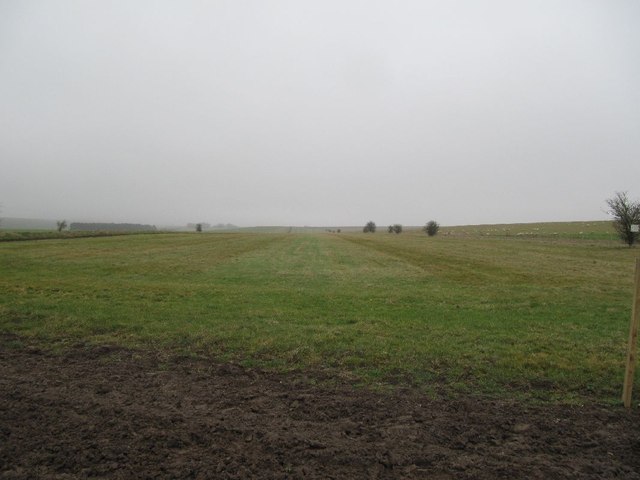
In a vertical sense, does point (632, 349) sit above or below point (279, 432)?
above

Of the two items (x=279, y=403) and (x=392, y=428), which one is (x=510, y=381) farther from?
(x=279, y=403)

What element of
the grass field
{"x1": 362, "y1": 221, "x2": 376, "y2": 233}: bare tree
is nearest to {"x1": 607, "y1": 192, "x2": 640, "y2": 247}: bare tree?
the grass field

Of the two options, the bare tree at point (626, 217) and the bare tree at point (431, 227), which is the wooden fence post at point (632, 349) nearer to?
the bare tree at point (626, 217)

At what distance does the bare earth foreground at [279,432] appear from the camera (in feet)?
13.3

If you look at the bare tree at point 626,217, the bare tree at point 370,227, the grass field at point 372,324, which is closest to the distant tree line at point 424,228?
the bare tree at point 370,227

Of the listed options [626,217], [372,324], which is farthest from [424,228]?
[372,324]

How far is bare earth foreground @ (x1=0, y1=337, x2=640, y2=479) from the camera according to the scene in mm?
4047

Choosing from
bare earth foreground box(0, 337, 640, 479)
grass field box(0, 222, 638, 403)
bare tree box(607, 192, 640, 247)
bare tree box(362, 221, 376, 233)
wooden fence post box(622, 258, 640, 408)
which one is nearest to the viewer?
bare earth foreground box(0, 337, 640, 479)

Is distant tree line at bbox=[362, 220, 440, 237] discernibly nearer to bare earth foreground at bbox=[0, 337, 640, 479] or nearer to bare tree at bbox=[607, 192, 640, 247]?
bare tree at bbox=[607, 192, 640, 247]

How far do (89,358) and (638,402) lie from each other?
1039cm

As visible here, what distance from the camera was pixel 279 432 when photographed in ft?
15.5

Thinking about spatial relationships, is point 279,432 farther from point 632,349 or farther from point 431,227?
point 431,227

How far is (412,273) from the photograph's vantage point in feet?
73.5

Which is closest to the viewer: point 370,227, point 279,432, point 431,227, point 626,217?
point 279,432
